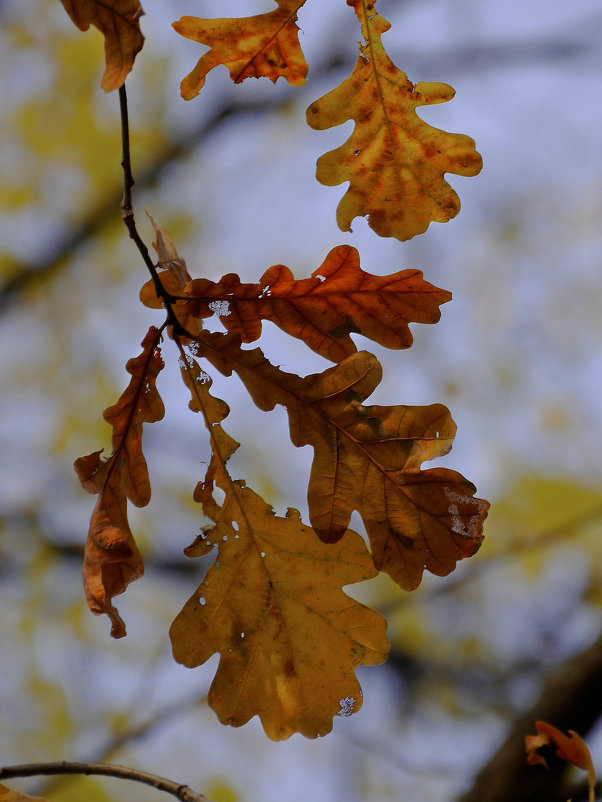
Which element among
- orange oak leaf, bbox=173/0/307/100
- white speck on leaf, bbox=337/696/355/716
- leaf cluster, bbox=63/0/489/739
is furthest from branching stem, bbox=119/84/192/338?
white speck on leaf, bbox=337/696/355/716

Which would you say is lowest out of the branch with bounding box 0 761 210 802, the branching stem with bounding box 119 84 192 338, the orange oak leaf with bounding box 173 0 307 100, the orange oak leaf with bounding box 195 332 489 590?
the branch with bounding box 0 761 210 802

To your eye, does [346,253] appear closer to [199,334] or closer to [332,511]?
[199,334]

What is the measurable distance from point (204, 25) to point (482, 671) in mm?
3833

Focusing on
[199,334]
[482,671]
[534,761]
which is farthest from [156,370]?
[482,671]

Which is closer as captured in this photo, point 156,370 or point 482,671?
point 156,370

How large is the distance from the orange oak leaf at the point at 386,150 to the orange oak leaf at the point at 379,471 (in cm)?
23

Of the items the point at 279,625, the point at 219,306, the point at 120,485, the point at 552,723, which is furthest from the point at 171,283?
the point at 552,723

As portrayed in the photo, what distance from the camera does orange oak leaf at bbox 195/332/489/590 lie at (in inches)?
37.1

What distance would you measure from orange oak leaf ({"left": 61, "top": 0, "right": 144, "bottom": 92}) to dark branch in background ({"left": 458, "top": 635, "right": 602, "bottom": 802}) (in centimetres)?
185

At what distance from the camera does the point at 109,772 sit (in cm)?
95

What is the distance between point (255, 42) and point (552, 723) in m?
1.81

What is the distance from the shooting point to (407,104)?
43.5 inches

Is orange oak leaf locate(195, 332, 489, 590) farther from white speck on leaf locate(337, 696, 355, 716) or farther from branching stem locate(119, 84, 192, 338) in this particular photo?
white speck on leaf locate(337, 696, 355, 716)

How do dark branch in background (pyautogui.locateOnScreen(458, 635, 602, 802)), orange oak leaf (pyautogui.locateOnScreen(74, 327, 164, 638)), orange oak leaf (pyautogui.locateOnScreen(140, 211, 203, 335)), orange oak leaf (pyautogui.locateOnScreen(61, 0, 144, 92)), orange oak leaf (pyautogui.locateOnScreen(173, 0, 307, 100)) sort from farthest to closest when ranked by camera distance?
dark branch in background (pyautogui.locateOnScreen(458, 635, 602, 802)) < orange oak leaf (pyautogui.locateOnScreen(140, 211, 203, 335)) < orange oak leaf (pyautogui.locateOnScreen(173, 0, 307, 100)) < orange oak leaf (pyautogui.locateOnScreen(74, 327, 164, 638)) < orange oak leaf (pyautogui.locateOnScreen(61, 0, 144, 92))
